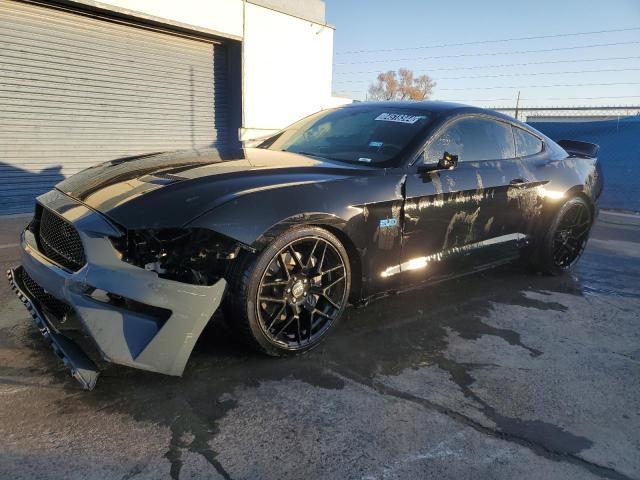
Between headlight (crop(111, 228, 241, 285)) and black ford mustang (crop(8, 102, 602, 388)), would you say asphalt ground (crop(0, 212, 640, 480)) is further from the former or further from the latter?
headlight (crop(111, 228, 241, 285))

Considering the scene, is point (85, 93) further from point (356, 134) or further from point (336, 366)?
point (336, 366)

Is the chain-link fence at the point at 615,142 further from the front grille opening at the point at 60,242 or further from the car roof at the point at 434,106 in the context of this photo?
the front grille opening at the point at 60,242

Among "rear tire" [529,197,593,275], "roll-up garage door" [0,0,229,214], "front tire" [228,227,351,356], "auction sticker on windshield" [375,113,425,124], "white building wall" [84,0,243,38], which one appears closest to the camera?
"front tire" [228,227,351,356]

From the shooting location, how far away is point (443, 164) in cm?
330

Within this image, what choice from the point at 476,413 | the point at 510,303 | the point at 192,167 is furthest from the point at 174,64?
the point at 476,413

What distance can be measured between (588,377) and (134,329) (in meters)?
2.48

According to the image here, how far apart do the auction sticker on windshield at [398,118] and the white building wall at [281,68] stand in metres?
6.21

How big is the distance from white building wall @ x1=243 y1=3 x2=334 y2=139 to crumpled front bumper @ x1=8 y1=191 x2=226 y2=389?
7588 millimetres

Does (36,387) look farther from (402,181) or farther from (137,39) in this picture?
(137,39)

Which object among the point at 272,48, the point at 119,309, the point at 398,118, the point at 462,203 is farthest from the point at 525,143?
the point at 272,48

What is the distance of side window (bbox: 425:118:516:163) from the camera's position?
349 cm

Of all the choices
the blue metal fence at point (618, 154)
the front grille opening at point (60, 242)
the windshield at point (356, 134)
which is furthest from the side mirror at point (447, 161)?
the blue metal fence at point (618, 154)

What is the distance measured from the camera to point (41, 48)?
6.98 metres

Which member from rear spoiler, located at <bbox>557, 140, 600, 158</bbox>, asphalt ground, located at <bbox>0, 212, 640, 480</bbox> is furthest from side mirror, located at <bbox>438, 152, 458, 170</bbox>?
rear spoiler, located at <bbox>557, 140, 600, 158</bbox>
